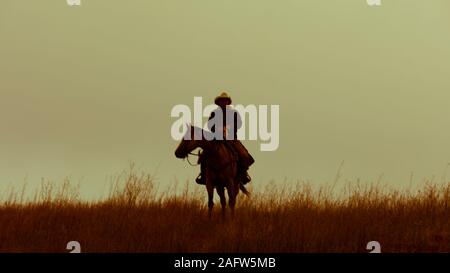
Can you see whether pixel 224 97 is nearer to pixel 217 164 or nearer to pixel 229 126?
pixel 229 126

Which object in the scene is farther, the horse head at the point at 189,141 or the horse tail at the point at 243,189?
the horse tail at the point at 243,189

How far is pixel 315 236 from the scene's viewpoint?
424 inches

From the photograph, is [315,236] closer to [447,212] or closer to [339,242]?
[339,242]

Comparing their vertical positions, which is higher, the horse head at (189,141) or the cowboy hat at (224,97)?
the cowboy hat at (224,97)

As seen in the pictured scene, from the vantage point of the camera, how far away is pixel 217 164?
12234mm

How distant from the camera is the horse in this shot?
476 inches

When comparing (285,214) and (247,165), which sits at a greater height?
(247,165)

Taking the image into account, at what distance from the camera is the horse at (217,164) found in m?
12.1

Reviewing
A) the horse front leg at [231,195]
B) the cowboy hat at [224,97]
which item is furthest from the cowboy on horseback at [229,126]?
the horse front leg at [231,195]

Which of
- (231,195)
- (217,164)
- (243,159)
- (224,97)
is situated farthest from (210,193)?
(224,97)

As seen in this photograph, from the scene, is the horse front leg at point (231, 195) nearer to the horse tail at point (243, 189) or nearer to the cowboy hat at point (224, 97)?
the horse tail at point (243, 189)

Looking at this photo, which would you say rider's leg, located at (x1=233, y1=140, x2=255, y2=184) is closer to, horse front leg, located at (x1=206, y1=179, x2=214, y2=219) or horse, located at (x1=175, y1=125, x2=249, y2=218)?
horse, located at (x1=175, y1=125, x2=249, y2=218)
